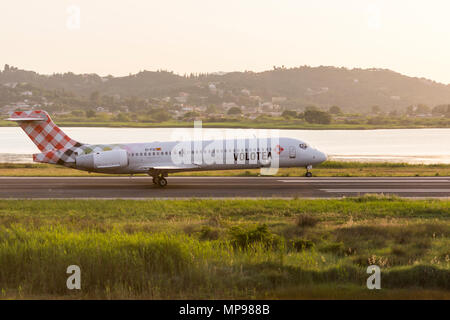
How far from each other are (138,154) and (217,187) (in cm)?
647

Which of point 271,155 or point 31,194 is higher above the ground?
point 271,155

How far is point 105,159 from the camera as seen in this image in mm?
37125

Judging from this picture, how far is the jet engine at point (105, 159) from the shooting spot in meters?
37.1

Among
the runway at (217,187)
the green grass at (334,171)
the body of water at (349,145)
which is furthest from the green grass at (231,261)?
the body of water at (349,145)

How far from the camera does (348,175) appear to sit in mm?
44625

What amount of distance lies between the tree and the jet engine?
531 feet

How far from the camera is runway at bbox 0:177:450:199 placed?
33.3 metres

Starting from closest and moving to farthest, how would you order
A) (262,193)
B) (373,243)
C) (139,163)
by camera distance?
(373,243), (262,193), (139,163)

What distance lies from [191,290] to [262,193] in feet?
73.0

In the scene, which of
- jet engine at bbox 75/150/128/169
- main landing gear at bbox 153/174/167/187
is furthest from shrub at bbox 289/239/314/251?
jet engine at bbox 75/150/128/169

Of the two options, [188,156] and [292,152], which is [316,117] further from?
[188,156]

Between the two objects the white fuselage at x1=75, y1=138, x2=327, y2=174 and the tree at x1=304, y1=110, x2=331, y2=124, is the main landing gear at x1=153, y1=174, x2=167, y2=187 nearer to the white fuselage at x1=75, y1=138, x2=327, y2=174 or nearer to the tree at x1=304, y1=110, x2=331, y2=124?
the white fuselage at x1=75, y1=138, x2=327, y2=174

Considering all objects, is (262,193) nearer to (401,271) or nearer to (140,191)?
(140,191)
